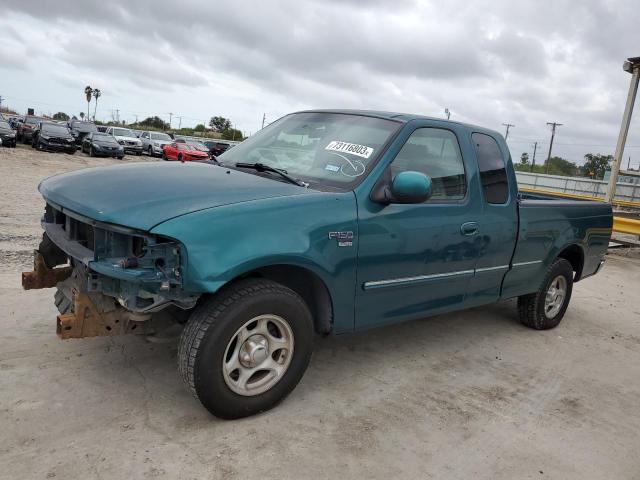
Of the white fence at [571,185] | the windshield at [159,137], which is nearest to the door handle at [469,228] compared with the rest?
the white fence at [571,185]

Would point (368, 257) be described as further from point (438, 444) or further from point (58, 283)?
point (58, 283)

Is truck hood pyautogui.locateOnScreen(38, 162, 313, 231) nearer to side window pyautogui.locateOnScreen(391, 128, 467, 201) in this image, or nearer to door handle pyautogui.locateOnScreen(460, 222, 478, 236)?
side window pyautogui.locateOnScreen(391, 128, 467, 201)

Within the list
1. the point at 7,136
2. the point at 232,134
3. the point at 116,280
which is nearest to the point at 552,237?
the point at 116,280

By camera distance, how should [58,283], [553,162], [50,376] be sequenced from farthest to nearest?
[553,162], [58,283], [50,376]

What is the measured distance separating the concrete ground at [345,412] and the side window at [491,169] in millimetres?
1364

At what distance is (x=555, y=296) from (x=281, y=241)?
12.2 ft

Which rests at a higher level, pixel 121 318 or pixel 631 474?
pixel 121 318

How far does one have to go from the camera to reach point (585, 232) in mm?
5570

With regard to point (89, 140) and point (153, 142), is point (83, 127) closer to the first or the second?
point (153, 142)

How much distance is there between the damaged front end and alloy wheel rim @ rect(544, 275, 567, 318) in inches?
153

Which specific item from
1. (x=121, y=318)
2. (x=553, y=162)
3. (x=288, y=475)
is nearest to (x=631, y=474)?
(x=288, y=475)

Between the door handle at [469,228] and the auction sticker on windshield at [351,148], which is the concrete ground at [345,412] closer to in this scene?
the door handle at [469,228]

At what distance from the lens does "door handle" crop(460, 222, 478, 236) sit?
13.2 feet

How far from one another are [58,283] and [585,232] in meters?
4.93
